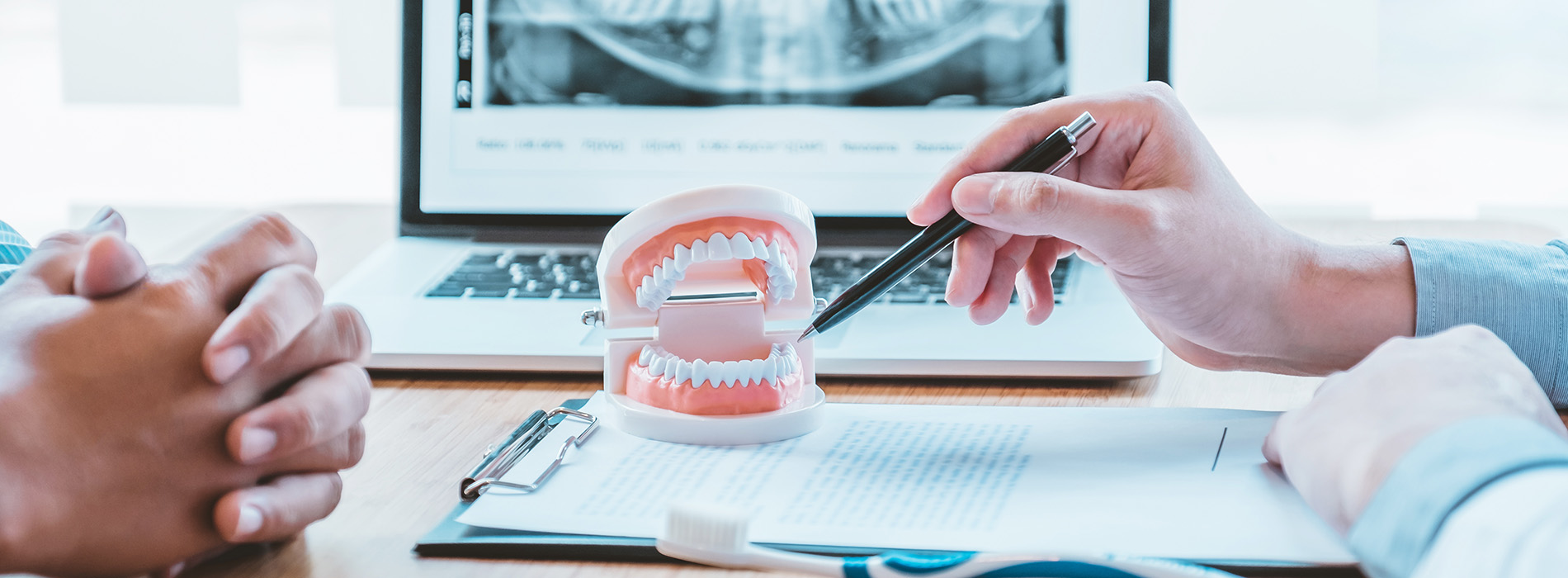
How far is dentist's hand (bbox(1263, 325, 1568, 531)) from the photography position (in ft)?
1.62

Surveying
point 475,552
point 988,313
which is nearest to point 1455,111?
point 988,313

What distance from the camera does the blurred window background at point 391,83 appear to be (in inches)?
111

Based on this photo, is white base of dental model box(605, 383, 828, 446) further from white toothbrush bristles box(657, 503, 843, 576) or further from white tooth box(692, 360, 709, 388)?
white toothbrush bristles box(657, 503, 843, 576)

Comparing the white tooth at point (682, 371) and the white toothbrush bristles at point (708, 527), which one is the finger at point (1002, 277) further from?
the white toothbrush bristles at point (708, 527)

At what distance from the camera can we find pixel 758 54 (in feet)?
4.11

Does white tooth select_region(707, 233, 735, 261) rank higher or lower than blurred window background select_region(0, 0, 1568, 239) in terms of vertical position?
lower

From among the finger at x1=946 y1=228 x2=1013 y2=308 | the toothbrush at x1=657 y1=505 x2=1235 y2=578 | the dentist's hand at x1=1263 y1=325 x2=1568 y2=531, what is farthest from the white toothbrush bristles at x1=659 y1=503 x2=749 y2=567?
the finger at x1=946 y1=228 x2=1013 y2=308

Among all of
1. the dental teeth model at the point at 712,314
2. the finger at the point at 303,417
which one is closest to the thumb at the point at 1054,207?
the dental teeth model at the point at 712,314

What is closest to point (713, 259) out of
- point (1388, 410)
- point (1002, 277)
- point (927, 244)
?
point (927, 244)

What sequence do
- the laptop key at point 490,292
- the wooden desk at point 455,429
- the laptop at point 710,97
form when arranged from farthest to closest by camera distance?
the laptop at point 710,97, the laptop key at point 490,292, the wooden desk at point 455,429

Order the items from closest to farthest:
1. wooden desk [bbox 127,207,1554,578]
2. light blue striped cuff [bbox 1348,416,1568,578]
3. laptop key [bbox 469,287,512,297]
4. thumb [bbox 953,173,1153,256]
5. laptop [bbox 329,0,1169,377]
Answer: light blue striped cuff [bbox 1348,416,1568,578] → wooden desk [bbox 127,207,1554,578] → thumb [bbox 953,173,1153,256] → laptop key [bbox 469,287,512,297] → laptop [bbox 329,0,1169,377]

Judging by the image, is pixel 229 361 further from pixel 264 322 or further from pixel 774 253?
pixel 774 253

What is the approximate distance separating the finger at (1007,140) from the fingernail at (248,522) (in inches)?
17.5

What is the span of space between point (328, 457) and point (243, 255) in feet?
0.35
